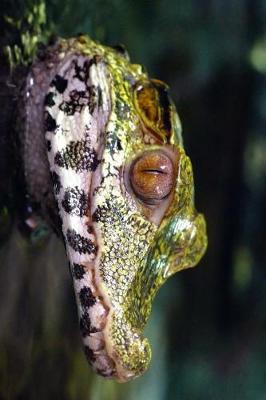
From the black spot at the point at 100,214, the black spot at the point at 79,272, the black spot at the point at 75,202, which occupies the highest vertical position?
the black spot at the point at 75,202

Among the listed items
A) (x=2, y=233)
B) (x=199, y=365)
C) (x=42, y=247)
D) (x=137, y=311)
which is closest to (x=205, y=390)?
(x=199, y=365)

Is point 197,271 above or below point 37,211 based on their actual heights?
below

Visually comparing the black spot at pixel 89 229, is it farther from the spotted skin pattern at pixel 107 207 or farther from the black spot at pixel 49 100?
the black spot at pixel 49 100

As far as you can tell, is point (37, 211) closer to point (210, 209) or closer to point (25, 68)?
point (25, 68)

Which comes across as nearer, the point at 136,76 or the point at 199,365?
the point at 136,76

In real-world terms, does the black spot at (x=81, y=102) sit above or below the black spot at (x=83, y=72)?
below

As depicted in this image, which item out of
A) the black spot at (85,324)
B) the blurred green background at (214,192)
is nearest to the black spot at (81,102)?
the black spot at (85,324)
